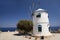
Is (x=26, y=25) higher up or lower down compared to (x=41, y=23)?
lower down

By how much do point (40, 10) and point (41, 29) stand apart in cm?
416

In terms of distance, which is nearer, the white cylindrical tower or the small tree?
the white cylindrical tower

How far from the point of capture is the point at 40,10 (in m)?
36.0

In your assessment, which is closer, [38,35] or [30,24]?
[38,35]

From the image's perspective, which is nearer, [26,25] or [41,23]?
[41,23]

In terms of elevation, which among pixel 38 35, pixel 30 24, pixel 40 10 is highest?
pixel 40 10

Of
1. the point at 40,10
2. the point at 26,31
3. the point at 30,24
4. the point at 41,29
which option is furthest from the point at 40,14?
the point at 26,31

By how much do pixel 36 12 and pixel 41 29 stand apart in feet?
12.7

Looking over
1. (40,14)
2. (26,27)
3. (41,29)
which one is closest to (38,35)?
(41,29)

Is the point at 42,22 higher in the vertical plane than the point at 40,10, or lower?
lower

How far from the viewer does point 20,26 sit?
1690 inches

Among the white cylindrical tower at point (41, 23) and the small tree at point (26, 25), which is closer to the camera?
the white cylindrical tower at point (41, 23)

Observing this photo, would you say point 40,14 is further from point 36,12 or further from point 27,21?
point 27,21

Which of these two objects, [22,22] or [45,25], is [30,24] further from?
[45,25]
